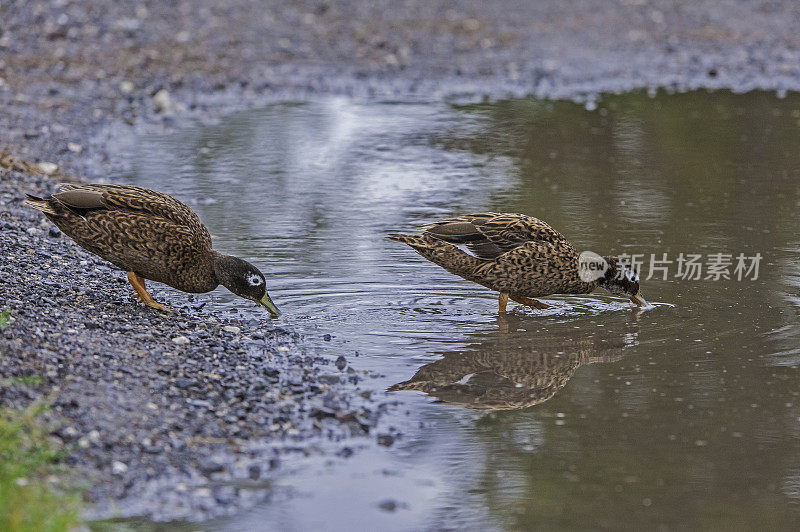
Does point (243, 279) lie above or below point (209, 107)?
below

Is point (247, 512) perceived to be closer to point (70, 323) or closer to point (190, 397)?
point (190, 397)

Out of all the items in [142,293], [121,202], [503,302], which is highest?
[121,202]

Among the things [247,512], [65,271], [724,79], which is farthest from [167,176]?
[724,79]

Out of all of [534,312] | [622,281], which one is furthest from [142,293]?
[622,281]

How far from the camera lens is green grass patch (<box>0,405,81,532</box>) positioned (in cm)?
469

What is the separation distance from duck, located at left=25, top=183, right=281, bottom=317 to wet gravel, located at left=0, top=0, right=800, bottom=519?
0.27m

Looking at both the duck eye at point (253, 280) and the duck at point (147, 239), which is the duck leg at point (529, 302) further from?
the duck eye at point (253, 280)

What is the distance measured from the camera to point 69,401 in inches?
237

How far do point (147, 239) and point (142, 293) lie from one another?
1.46 feet

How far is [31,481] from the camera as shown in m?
5.24

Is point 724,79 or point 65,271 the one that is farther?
point 724,79

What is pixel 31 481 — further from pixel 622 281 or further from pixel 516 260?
pixel 622 281

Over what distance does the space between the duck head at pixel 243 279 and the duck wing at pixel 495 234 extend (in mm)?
1517

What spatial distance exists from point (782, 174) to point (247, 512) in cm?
891
